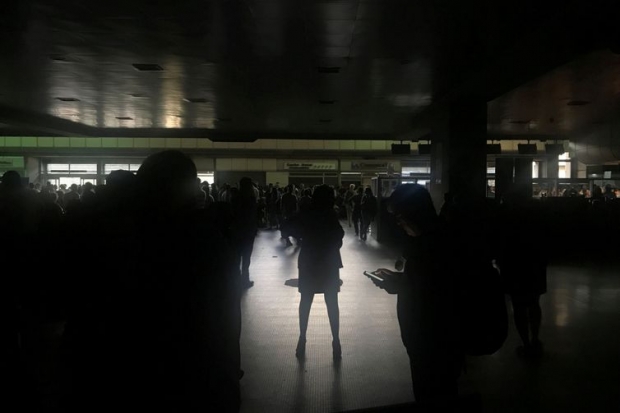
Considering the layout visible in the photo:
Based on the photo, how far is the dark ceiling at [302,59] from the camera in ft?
22.7

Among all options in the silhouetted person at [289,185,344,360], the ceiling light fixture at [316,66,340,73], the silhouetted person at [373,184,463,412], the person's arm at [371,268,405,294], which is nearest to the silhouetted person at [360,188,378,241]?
the ceiling light fixture at [316,66,340,73]

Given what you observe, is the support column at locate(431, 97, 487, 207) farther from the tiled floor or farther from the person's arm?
the person's arm

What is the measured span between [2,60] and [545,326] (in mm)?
10923

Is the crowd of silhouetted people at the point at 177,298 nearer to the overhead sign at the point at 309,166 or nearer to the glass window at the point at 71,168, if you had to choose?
the overhead sign at the point at 309,166

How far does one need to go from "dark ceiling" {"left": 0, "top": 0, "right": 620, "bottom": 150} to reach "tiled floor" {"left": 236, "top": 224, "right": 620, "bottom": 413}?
13.7 feet

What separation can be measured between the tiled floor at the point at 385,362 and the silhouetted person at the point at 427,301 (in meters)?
1.07

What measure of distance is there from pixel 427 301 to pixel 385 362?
2.99 metres

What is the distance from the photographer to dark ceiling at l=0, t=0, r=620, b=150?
6.93m

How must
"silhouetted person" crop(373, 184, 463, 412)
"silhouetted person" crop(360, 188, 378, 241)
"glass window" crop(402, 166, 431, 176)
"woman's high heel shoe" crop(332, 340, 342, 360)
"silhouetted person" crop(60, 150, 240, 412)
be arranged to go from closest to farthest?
"silhouetted person" crop(60, 150, 240, 412), "silhouetted person" crop(373, 184, 463, 412), "woman's high heel shoe" crop(332, 340, 342, 360), "silhouetted person" crop(360, 188, 378, 241), "glass window" crop(402, 166, 431, 176)

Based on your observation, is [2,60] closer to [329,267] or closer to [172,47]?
[172,47]

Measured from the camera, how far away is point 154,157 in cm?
188

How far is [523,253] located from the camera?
5387 mm

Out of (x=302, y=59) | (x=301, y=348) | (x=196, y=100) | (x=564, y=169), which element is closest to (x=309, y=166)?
(x=564, y=169)

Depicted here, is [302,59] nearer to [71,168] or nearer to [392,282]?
[392,282]
